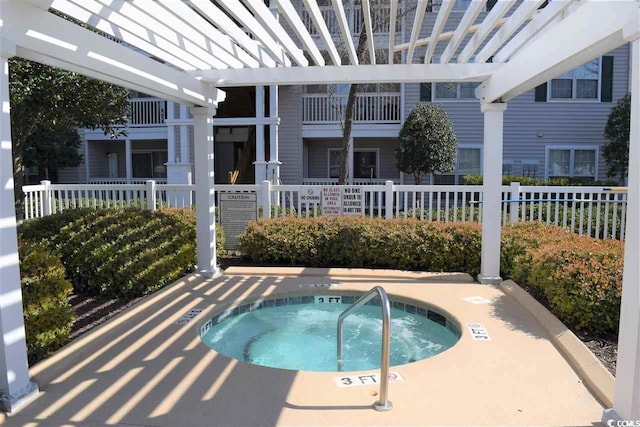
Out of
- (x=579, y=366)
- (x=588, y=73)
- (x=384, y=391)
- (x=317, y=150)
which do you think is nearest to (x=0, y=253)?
(x=384, y=391)

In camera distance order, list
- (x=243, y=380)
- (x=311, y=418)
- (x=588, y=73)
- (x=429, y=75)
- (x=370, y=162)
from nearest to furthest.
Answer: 1. (x=311, y=418)
2. (x=243, y=380)
3. (x=429, y=75)
4. (x=588, y=73)
5. (x=370, y=162)

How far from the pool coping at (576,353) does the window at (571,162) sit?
11.6 meters

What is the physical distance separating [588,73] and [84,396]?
16.7 m

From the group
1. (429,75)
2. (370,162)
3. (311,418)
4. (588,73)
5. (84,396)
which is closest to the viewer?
(311,418)

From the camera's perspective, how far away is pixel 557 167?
1586 centimetres

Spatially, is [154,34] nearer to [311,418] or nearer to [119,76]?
[119,76]

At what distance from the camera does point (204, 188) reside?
705 cm

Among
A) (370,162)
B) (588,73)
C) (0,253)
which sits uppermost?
(588,73)

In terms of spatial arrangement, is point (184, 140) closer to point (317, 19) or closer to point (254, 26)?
point (254, 26)

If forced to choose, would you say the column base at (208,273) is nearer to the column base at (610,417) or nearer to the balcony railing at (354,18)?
the column base at (610,417)

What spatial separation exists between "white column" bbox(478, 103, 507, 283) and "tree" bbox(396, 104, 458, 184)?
777cm

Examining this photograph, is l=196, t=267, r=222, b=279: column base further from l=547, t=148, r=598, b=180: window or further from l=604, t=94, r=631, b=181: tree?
l=547, t=148, r=598, b=180: window

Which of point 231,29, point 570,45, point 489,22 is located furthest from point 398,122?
point 570,45

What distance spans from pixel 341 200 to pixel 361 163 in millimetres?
9186
